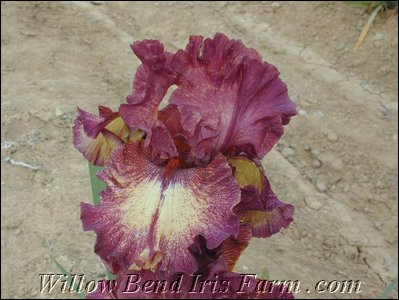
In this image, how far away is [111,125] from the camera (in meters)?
0.94

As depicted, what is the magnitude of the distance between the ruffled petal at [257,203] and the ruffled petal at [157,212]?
67 millimetres

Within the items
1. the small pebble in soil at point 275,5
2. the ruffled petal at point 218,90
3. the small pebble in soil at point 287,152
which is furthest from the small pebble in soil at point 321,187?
the ruffled petal at point 218,90

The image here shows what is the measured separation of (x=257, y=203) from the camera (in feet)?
2.98

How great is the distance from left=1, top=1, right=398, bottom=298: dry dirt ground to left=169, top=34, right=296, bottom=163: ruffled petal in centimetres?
144

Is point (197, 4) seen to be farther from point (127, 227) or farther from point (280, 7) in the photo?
point (127, 227)

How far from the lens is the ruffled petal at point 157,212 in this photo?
80 cm

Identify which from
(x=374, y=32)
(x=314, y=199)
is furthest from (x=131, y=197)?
(x=374, y=32)

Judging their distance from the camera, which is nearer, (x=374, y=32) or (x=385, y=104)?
(x=385, y=104)

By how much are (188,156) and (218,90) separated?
113 millimetres

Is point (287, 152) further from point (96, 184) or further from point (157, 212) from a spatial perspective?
point (157, 212)

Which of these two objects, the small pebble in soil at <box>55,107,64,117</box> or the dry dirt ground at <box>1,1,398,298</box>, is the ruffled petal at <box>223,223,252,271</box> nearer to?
the dry dirt ground at <box>1,1,398,298</box>

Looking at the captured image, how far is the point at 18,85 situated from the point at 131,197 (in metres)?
2.58

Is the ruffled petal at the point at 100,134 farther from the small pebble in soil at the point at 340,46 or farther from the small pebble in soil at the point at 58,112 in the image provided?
the small pebble in soil at the point at 340,46

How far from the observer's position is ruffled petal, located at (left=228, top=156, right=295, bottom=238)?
2.98ft
